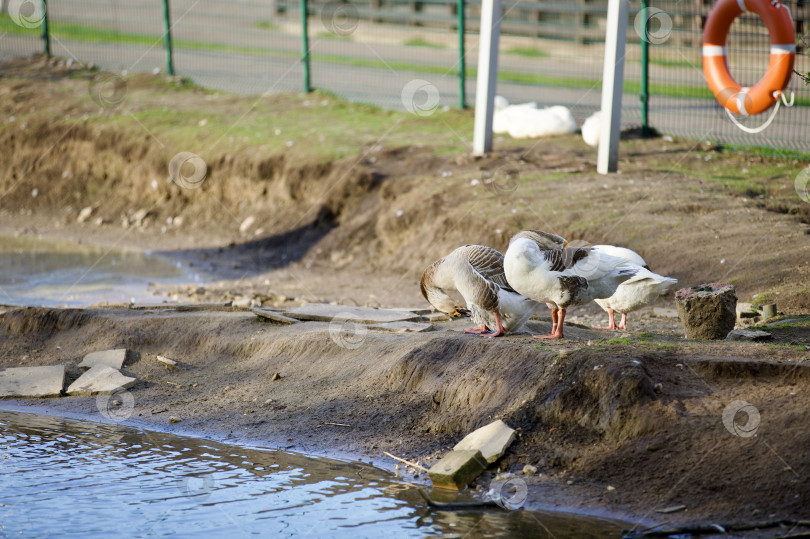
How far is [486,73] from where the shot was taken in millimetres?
12656

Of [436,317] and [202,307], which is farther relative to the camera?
[202,307]

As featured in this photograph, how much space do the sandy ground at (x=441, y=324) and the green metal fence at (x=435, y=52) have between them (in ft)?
4.50

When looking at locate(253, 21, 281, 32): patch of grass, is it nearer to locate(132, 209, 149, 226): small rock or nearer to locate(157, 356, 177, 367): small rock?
locate(132, 209, 149, 226): small rock

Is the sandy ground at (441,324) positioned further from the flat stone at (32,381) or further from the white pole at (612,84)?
the white pole at (612,84)

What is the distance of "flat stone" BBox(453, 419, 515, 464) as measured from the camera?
18.4ft

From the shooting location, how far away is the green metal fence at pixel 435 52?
46.4 ft

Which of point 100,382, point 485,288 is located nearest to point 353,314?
point 485,288

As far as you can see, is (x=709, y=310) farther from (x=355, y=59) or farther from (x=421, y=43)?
(x=355, y=59)

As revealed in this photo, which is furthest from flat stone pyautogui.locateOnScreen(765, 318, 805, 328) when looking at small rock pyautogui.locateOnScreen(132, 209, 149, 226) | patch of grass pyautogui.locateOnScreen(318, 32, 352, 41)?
patch of grass pyautogui.locateOnScreen(318, 32, 352, 41)

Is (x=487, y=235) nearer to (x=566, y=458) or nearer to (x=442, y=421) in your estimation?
(x=442, y=421)

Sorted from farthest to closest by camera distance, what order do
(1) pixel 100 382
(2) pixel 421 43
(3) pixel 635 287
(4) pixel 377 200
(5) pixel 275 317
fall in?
(2) pixel 421 43 → (4) pixel 377 200 → (5) pixel 275 317 → (1) pixel 100 382 → (3) pixel 635 287

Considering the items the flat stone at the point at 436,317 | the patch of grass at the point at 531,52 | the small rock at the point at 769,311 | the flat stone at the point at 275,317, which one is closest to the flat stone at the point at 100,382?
the flat stone at the point at 275,317

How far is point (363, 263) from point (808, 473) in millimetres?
7524

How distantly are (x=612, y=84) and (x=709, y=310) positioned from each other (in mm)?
5691
